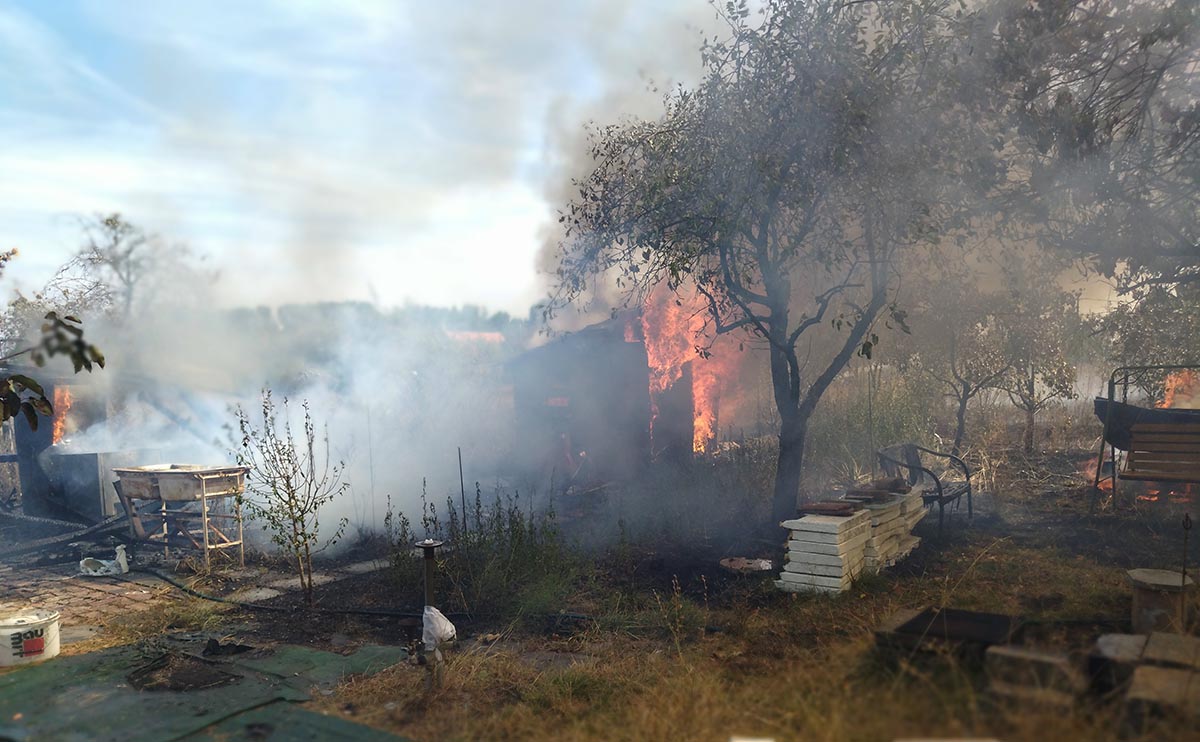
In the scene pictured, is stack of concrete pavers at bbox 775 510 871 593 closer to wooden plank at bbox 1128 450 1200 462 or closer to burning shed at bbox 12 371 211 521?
wooden plank at bbox 1128 450 1200 462

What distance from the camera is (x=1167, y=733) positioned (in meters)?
3.16

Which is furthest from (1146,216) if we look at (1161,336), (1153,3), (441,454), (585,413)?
(441,454)

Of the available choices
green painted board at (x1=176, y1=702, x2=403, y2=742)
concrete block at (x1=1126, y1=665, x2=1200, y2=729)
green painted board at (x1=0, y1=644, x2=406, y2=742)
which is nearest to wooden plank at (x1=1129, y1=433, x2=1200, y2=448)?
concrete block at (x1=1126, y1=665, x2=1200, y2=729)

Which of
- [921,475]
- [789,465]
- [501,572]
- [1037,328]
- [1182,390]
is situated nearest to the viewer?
[501,572]

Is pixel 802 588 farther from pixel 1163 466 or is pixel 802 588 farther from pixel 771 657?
pixel 1163 466

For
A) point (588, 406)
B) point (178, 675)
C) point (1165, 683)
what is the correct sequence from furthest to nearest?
point (588, 406) → point (178, 675) → point (1165, 683)

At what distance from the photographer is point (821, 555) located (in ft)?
24.1

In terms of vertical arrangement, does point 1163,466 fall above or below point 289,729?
above

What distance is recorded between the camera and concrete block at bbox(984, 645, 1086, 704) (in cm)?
354

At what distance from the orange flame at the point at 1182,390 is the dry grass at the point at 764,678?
8.36m

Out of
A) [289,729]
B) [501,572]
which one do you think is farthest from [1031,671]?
[501,572]

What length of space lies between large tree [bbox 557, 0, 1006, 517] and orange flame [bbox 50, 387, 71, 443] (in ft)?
39.5

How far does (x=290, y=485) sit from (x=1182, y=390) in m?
15.8

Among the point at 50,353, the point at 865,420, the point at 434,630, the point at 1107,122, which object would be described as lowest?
the point at 434,630
